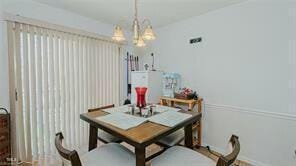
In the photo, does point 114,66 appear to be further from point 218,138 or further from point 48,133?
point 218,138

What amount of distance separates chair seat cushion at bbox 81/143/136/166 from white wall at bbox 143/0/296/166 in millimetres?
1704

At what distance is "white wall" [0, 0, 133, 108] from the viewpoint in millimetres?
1920

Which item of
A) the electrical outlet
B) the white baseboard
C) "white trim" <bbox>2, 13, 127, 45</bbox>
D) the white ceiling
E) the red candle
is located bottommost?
the white baseboard

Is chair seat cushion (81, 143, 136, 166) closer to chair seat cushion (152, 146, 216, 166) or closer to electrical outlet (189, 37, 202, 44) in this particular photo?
chair seat cushion (152, 146, 216, 166)

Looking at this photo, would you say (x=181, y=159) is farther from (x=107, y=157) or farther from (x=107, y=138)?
(x=107, y=138)

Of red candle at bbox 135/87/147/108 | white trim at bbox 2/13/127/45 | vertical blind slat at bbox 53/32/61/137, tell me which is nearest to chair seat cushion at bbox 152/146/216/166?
red candle at bbox 135/87/147/108

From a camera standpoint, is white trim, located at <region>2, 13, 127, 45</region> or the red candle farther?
white trim, located at <region>2, 13, 127, 45</region>

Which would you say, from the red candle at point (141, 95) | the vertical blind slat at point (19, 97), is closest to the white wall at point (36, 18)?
the vertical blind slat at point (19, 97)

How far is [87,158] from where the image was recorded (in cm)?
137

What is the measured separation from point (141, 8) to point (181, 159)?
7.00 feet

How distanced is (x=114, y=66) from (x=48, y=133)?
1.59m

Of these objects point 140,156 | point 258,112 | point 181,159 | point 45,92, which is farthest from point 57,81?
point 258,112

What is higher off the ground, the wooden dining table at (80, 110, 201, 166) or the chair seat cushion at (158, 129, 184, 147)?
the wooden dining table at (80, 110, 201, 166)

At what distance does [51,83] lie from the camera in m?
2.30
